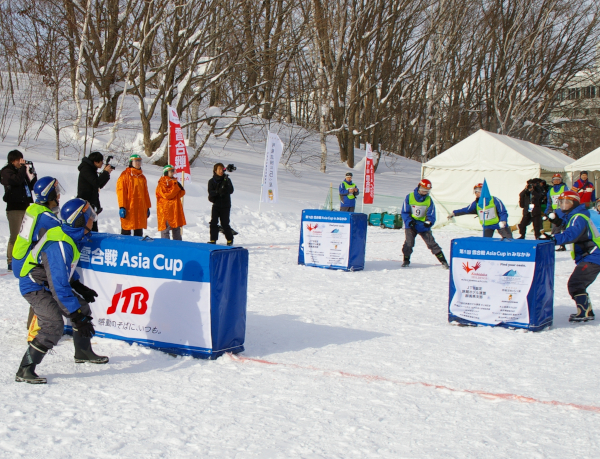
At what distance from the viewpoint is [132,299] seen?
16.1 ft

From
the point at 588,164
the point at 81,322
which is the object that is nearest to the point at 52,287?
the point at 81,322

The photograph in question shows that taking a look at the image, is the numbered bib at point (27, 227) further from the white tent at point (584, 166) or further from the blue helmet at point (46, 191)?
the white tent at point (584, 166)

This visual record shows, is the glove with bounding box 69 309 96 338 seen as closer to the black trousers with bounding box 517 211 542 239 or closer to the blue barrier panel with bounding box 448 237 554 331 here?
the blue barrier panel with bounding box 448 237 554 331

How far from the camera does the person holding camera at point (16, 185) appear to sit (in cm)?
775

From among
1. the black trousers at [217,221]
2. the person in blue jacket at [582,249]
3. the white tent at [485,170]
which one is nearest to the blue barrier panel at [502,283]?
the person in blue jacket at [582,249]

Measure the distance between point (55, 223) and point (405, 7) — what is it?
31068mm

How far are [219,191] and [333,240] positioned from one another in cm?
255

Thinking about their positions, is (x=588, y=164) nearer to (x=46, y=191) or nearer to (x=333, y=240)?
(x=333, y=240)

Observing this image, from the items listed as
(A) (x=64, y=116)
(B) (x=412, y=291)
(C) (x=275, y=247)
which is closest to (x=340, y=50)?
(A) (x=64, y=116)

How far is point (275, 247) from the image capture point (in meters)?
11.6

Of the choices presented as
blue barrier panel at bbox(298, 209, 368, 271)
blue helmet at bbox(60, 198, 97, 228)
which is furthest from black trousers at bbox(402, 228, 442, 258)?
blue helmet at bbox(60, 198, 97, 228)

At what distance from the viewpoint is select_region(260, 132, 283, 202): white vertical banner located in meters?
15.4

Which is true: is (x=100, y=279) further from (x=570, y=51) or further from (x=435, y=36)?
(x=570, y=51)

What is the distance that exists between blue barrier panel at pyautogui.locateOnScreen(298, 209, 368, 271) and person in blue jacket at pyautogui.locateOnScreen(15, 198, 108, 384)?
5745 millimetres
